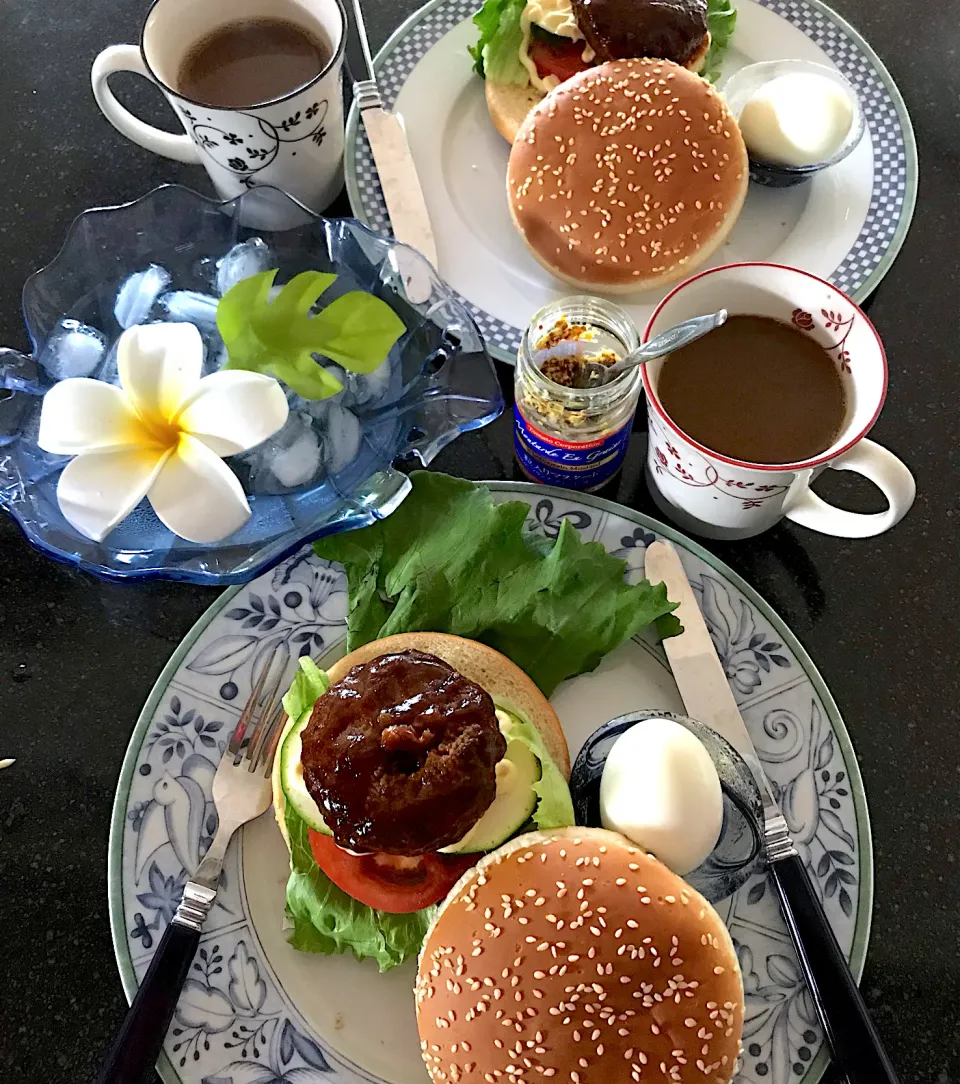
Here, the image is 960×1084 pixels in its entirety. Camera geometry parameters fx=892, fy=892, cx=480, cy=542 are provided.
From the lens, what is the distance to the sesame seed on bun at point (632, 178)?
1.23 meters

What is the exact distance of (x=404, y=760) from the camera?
0.89 m

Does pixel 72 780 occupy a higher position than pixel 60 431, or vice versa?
pixel 60 431

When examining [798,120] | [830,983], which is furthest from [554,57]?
[830,983]

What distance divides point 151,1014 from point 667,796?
0.61m

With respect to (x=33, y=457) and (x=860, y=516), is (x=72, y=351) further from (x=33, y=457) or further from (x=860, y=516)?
(x=860, y=516)

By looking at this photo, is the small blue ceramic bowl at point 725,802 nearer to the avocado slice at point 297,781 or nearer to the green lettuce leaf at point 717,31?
the avocado slice at point 297,781

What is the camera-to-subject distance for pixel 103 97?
1.21 meters

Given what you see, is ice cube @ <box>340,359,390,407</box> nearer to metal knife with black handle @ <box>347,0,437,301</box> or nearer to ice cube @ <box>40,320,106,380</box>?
metal knife with black handle @ <box>347,0,437,301</box>

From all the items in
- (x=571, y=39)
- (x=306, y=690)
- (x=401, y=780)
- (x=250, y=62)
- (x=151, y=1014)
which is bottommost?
(x=151, y=1014)

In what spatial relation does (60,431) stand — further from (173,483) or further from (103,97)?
(103,97)

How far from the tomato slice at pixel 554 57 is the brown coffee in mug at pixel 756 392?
1.80ft

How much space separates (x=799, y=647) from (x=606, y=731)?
0.28 metres

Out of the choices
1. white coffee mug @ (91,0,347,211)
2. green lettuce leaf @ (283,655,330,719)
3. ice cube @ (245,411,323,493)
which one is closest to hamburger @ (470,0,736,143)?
white coffee mug @ (91,0,347,211)

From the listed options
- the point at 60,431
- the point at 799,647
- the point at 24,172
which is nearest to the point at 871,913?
the point at 799,647
